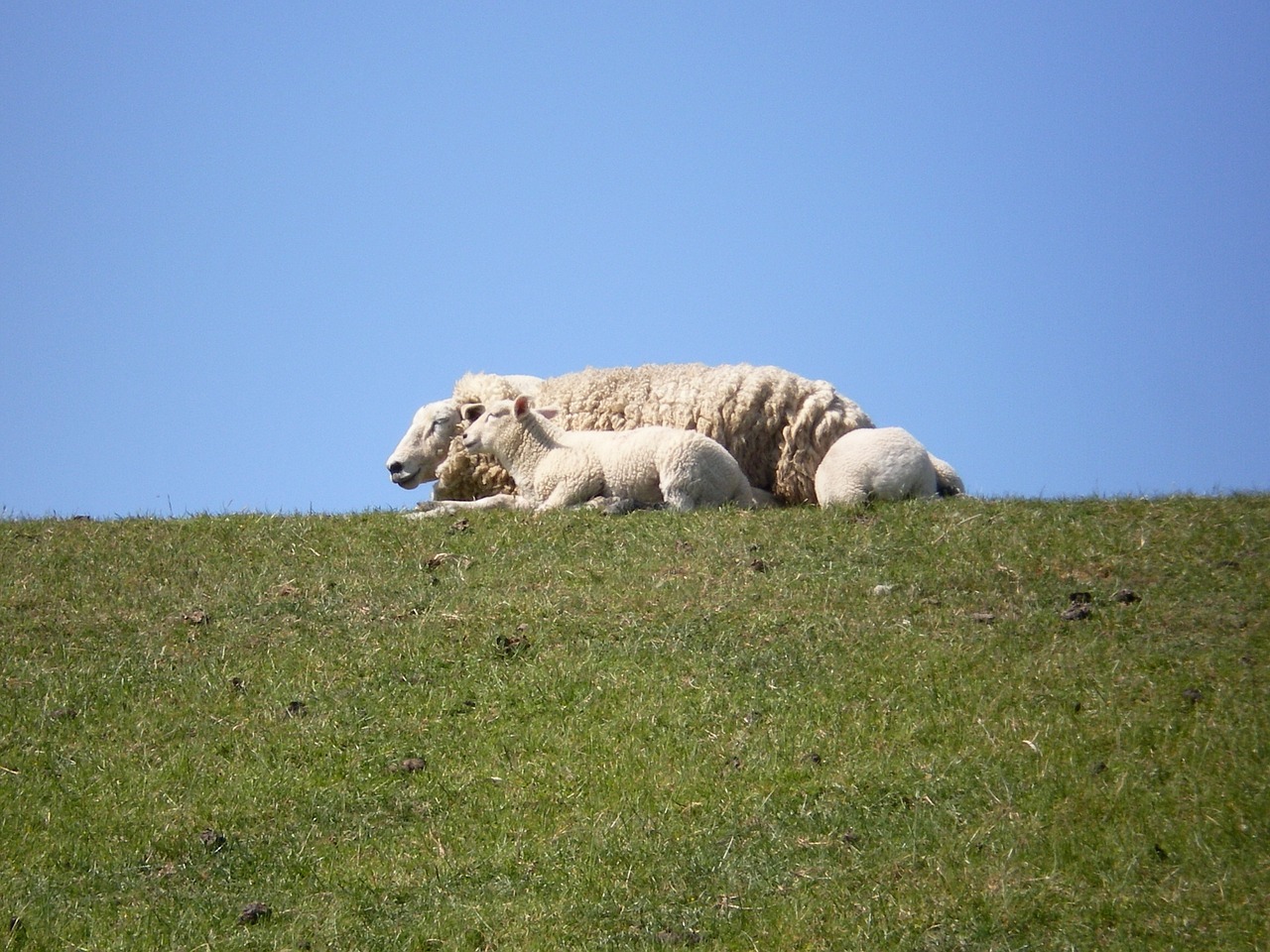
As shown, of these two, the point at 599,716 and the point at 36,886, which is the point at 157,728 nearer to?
the point at 36,886

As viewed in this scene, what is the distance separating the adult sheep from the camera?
14883 mm

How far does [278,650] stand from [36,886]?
124 inches

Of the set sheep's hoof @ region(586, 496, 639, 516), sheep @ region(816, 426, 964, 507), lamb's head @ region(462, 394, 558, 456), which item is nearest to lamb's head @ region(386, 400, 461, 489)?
lamb's head @ region(462, 394, 558, 456)

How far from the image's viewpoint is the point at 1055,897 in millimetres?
7145

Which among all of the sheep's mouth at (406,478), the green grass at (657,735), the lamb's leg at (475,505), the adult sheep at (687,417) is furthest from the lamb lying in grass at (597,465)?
the sheep's mouth at (406,478)

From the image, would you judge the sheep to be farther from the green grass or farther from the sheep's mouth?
the sheep's mouth

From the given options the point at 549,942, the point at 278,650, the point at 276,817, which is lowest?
the point at 549,942

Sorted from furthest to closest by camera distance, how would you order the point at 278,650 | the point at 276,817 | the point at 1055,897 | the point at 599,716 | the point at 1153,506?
the point at 1153,506
the point at 278,650
the point at 599,716
the point at 276,817
the point at 1055,897

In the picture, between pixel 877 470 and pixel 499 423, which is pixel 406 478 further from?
pixel 877 470

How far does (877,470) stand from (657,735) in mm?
5135

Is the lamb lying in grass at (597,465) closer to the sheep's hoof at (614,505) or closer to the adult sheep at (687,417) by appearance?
the sheep's hoof at (614,505)

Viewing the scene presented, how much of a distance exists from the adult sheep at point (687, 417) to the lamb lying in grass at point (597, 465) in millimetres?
479

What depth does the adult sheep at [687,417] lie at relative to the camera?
14883 mm

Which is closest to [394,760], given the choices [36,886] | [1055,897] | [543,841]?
[543,841]
